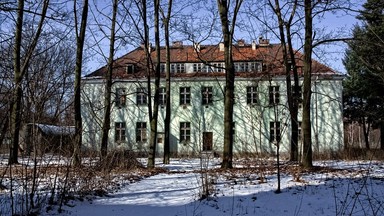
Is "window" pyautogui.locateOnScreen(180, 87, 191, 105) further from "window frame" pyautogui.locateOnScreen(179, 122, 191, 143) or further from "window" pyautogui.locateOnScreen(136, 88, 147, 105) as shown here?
"window" pyautogui.locateOnScreen(136, 88, 147, 105)

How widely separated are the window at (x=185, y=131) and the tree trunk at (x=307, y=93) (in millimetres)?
21927

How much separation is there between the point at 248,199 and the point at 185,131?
26.8 m

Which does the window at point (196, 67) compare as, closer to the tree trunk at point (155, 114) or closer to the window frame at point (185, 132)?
the window frame at point (185, 132)

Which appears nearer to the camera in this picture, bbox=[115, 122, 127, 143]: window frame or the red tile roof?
the red tile roof

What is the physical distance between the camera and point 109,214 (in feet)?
24.8

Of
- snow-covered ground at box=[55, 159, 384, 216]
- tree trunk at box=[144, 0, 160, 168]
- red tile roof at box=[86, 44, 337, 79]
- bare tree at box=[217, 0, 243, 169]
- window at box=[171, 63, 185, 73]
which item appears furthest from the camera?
window at box=[171, 63, 185, 73]

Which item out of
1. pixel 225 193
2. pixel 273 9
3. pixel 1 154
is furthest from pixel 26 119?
pixel 273 9

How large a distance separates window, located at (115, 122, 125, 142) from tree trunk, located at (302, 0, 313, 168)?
24.4 metres

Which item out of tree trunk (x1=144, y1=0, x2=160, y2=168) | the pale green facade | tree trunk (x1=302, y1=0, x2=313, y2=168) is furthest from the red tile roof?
tree trunk (x1=302, y1=0, x2=313, y2=168)

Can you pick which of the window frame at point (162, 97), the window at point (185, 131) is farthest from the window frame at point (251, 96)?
the window frame at point (162, 97)

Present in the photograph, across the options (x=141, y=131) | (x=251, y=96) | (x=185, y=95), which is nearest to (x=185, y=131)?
(x=185, y=95)

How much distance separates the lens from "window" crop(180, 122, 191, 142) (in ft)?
117

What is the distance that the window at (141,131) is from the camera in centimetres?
3585

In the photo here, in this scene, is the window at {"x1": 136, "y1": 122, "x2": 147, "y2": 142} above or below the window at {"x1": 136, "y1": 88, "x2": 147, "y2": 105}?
below
